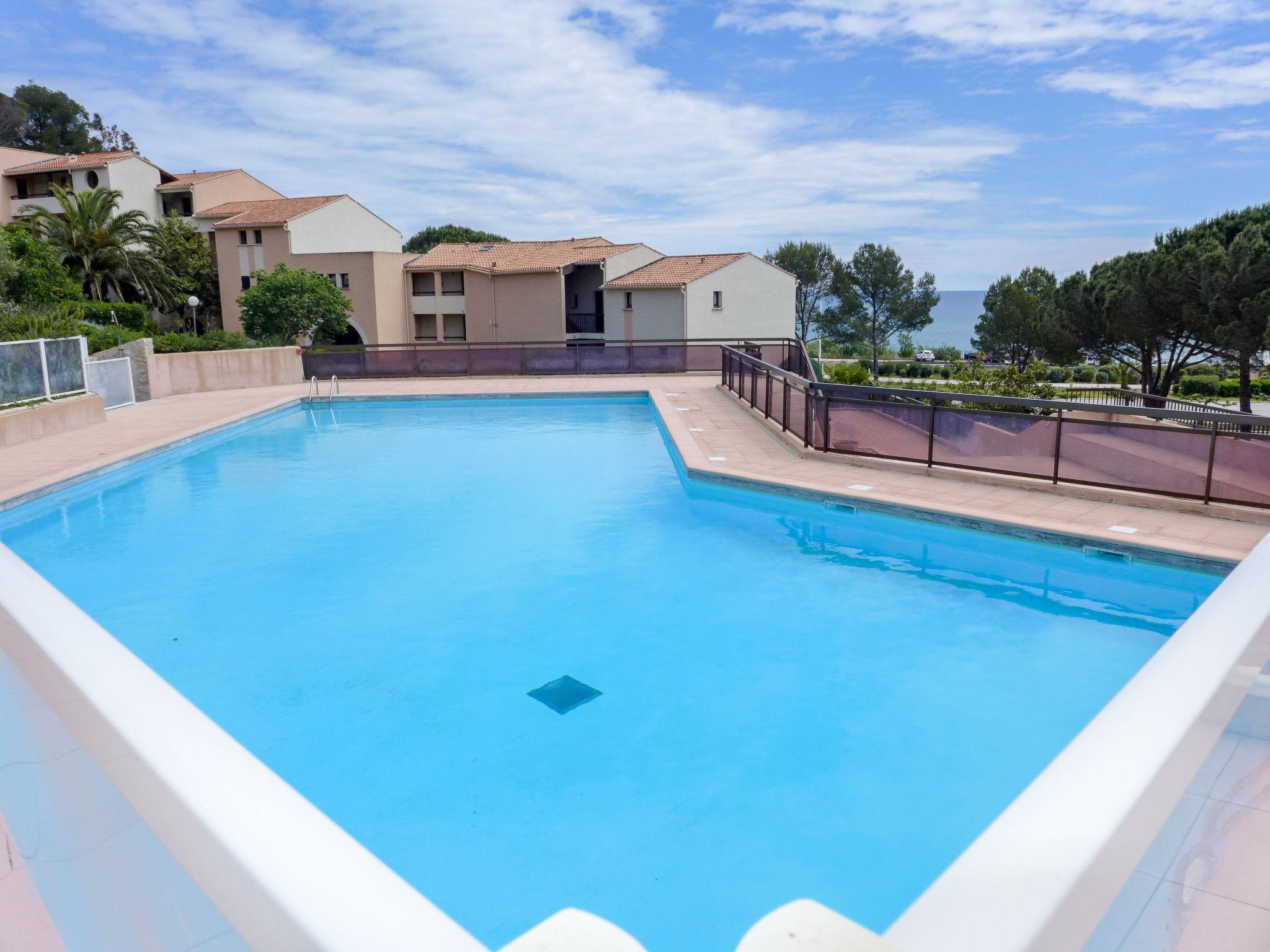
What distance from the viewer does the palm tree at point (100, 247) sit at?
1499 inches

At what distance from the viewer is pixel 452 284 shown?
149ft

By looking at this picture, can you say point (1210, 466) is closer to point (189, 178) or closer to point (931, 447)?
point (931, 447)

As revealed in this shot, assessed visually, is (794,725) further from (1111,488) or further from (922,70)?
(922,70)

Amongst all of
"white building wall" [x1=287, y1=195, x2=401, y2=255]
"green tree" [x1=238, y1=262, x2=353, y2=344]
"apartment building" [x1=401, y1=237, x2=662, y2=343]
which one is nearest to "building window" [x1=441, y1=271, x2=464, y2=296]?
"apartment building" [x1=401, y1=237, x2=662, y2=343]

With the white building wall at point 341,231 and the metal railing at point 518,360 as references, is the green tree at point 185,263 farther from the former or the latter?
the metal railing at point 518,360

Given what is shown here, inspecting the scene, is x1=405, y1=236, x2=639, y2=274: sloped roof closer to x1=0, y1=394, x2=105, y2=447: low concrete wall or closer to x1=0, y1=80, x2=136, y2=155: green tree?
x1=0, y1=394, x2=105, y2=447: low concrete wall

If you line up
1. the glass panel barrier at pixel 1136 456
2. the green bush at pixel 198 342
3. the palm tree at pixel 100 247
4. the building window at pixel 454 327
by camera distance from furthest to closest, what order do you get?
1. the building window at pixel 454 327
2. the palm tree at pixel 100 247
3. the green bush at pixel 198 342
4. the glass panel barrier at pixel 1136 456

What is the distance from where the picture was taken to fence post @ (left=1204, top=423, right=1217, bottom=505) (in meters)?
8.30

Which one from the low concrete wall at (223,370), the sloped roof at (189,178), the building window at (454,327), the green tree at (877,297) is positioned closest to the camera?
the low concrete wall at (223,370)

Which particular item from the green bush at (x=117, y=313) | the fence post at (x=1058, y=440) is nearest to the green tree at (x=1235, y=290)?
the fence post at (x=1058, y=440)

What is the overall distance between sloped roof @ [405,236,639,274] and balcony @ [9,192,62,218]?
1869cm

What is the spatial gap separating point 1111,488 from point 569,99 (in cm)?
2377

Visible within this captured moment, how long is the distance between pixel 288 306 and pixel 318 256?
617 inches

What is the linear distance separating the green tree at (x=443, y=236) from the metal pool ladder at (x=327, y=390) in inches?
2109
